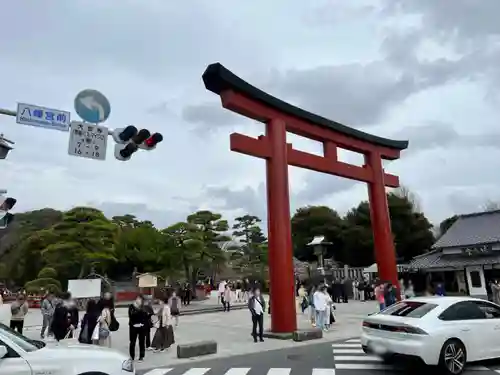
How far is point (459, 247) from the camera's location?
100 ft

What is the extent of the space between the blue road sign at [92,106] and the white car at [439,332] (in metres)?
6.65

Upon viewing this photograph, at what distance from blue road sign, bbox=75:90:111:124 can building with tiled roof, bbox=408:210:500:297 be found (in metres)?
26.6

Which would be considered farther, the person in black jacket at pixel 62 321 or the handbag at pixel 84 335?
the person in black jacket at pixel 62 321

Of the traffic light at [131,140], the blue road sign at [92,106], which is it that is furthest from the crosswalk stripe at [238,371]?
the blue road sign at [92,106]

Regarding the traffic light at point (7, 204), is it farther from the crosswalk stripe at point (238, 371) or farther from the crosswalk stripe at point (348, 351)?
the crosswalk stripe at point (348, 351)

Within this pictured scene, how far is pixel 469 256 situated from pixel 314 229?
24.3 metres

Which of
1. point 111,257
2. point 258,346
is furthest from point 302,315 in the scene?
point 111,257

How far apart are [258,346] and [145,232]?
3207 cm

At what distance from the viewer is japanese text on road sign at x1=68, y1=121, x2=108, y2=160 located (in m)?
8.41

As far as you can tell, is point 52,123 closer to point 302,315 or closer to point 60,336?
point 60,336

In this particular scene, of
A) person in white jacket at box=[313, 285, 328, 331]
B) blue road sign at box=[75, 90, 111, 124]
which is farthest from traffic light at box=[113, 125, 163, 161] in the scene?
person in white jacket at box=[313, 285, 328, 331]

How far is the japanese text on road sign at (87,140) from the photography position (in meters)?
8.41

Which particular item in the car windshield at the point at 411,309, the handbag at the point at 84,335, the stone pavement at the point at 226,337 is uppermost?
the car windshield at the point at 411,309

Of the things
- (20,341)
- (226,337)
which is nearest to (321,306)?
(226,337)
